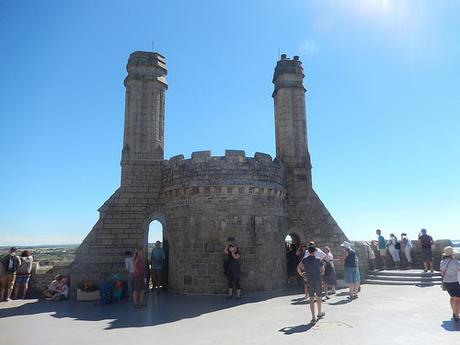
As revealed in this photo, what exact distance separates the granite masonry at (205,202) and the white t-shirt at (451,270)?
5.93m

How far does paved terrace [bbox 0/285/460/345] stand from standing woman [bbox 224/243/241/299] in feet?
1.51

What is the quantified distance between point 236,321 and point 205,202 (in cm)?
508

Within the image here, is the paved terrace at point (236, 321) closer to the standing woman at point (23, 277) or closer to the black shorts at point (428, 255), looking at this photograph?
the standing woman at point (23, 277)

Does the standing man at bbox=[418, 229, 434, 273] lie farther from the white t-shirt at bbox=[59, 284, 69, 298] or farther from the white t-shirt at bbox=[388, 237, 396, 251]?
the white t-shirt at bbox=[59, 284, 69, 298]

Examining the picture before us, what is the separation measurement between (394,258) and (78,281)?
543 inches

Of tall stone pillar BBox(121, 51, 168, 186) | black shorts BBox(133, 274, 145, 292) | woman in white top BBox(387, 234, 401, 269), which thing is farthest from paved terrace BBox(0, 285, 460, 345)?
tall stone pillar BBox(121, 51, 168, 186)

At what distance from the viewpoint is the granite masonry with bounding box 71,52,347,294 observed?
12.0 meters

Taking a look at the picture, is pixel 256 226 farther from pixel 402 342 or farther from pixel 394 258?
pixel 394 258

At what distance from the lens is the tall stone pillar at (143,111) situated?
1525 centimetres

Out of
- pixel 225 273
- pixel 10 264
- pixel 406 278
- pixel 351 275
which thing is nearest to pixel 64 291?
pixel 10 264

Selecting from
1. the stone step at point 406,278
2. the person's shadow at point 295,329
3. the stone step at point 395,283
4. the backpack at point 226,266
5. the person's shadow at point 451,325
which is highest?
the backpack at point 226,266

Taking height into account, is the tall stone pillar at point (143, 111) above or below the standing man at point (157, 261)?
above

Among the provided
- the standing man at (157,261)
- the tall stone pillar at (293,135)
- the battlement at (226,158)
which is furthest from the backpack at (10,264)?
the tall stone pillar at (293,135)

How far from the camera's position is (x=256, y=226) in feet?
40.3
